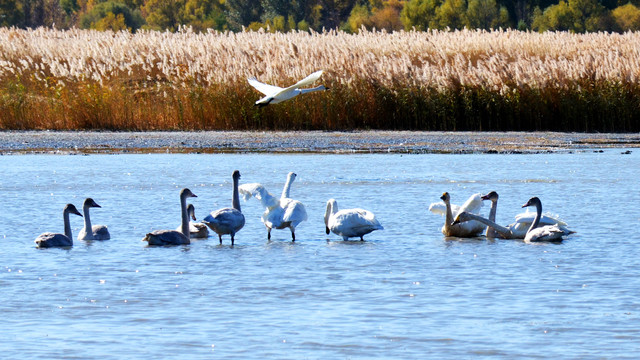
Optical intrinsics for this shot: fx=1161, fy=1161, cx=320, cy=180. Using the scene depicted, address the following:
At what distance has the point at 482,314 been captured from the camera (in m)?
6.33

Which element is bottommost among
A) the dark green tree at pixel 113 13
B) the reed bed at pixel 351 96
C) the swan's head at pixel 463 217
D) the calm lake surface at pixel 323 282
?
the calm lake surface at pixel 323 282

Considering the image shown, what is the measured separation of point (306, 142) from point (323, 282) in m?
12.0

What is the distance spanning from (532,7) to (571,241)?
53.3 meters

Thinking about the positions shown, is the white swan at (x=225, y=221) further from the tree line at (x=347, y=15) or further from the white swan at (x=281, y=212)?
the tree line at (x=347, y=15)

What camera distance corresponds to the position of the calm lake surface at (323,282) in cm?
569

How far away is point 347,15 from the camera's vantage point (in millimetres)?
71312

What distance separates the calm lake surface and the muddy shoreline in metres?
4.69

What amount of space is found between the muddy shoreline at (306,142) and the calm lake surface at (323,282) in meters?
4.69

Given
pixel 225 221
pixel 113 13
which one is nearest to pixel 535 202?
pixel 225 221

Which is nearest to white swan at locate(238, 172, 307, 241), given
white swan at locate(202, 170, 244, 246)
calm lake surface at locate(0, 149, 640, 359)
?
calm lake surface at locate(0, 149, 640, 359)

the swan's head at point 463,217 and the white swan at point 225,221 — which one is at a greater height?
the white swan at point 225,221

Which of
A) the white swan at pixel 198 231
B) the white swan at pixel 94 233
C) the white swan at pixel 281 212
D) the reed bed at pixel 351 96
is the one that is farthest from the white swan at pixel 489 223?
the reed bed at pixel 351 96

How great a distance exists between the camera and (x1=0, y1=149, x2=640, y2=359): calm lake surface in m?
5.69

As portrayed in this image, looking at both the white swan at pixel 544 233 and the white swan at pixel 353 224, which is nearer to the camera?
the white swan at pixel 544 233
